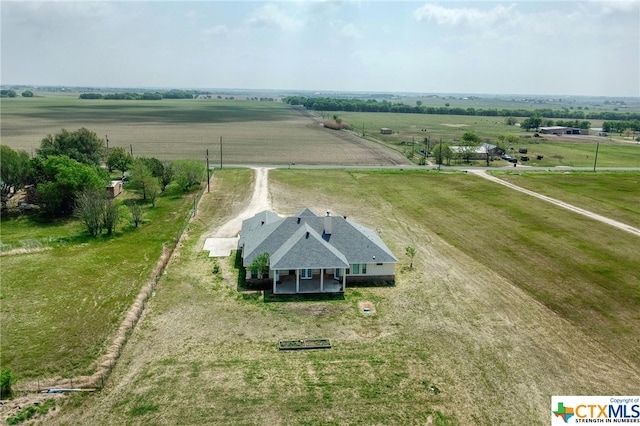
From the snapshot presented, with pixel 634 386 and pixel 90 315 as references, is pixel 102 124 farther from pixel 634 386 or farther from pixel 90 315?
pixel 634 386

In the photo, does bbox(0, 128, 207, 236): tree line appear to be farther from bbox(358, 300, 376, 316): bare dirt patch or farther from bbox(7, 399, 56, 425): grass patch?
bbox(358, 300, 376, 316): bare dirt patch

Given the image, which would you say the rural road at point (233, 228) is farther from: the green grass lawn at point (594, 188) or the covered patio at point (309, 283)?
the green grass lawn at point (594, 188)

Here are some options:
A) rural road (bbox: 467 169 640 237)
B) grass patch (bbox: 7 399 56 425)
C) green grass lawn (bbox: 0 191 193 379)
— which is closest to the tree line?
green grass lawn (bbox: 0 191 193 379)

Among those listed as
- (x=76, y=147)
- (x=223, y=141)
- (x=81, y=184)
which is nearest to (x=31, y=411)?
(x=81, y=184)

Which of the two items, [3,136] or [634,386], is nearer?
[634,386]

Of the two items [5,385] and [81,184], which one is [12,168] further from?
[5,385]

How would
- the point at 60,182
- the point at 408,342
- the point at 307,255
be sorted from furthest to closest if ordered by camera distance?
the point at 60,182 < the point at 307,255 < the point at 408,342

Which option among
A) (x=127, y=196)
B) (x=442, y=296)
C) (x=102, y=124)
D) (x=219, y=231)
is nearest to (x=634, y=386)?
(x=442, y=296)
